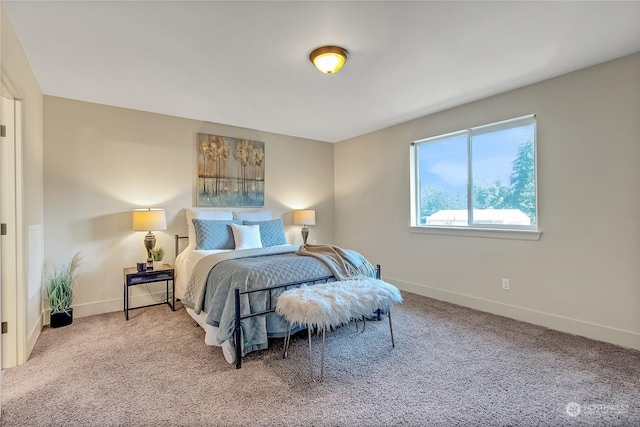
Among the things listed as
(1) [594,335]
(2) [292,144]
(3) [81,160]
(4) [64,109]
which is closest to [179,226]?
(3) [81,160]

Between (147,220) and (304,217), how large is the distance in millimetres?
2206

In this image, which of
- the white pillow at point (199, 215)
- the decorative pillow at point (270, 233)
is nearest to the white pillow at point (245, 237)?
the decorative pillow at point (270, 233)

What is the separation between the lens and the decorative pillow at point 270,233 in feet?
13.4

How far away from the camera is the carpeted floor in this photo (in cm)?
174

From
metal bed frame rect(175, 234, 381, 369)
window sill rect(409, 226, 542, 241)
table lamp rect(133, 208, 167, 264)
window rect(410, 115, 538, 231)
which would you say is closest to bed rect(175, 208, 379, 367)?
metal bed frame rect(175, 234, 381, 369)

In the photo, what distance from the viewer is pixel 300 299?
224cm

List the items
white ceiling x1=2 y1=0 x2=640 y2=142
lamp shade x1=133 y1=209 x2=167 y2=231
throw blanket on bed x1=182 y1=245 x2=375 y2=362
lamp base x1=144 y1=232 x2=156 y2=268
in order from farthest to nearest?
lamp base x1=144 y1=232 x2=156 y2=268, lamp shade x1=133 y1=209 x2=167 y2=231, throw blanket on bed x1=182 y1=245 x2=375 y2=362, white ceiling x1=2 y1=0 x2=640 y2=142

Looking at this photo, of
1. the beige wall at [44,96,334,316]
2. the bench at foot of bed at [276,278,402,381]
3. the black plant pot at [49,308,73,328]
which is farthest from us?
the beige wall at [44,96,334,316]

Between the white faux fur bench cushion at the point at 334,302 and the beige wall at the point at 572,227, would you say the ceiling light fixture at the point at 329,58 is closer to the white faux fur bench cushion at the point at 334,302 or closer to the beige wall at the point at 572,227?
the white faux fur bench cushion at the point at 334,302

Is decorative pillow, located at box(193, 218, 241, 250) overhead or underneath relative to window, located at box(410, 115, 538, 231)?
underneath

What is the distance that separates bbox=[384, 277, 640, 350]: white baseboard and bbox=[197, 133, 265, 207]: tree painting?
2.74 metres

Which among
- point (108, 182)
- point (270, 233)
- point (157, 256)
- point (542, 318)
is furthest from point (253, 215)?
point (542, 318)

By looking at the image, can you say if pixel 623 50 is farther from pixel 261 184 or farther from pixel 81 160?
pixel 81 160
